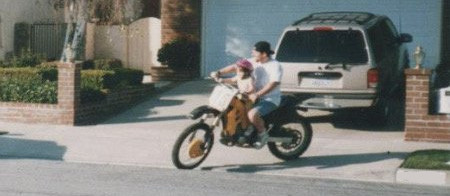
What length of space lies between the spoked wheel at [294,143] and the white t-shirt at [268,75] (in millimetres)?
506

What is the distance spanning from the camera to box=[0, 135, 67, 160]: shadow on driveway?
11.4 meters

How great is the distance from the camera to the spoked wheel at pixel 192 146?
395 inches

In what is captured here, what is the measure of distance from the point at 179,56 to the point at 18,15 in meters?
6.43

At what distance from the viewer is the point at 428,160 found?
1017 cm

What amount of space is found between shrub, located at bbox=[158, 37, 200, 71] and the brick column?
841cm

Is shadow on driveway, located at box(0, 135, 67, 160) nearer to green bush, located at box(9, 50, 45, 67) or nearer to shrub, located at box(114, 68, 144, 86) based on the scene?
shrub, located at box(114, 68, 144, 86)

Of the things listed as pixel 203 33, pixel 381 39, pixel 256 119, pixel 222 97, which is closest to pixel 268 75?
pixel 256 119

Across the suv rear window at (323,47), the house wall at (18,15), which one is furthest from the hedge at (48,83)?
the house wall at (18,15)

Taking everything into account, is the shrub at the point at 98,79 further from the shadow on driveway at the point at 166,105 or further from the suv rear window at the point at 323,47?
the suv rear window at the point at 323,47

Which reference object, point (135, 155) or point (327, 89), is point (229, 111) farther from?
point (327, 89)

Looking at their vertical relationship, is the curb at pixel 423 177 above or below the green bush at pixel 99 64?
below

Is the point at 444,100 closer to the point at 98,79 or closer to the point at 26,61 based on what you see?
the point at 98,79

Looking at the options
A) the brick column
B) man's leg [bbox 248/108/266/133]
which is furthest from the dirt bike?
the brick column

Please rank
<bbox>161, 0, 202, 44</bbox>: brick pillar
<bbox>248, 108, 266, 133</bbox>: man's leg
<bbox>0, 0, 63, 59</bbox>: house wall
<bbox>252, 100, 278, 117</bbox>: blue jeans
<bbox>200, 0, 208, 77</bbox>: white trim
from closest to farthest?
<bbox>248, 108, 266, 133</bbox>: man's leg, <bbox>252, 100, 278, 117</bbox>: blue jeans, <bbox>200, 0, 208, 77</bbox>: white trim, <bbox>161, 0, 202, 44</bbox>: brick pillar, <bbox>0, 0, 63, 59</bbox>: house wall
